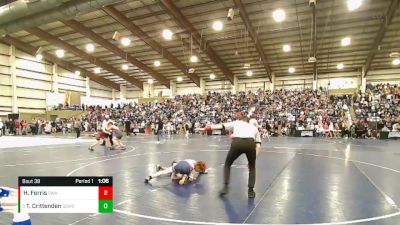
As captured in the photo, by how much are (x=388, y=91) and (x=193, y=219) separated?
99.0 feet

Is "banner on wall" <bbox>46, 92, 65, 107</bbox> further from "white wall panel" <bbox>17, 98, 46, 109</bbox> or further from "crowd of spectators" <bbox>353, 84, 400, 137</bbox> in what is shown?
"crowd of spectators" <bbox>353, 84, 400, 137</bbox>

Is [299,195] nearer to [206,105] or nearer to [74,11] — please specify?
[74,11]

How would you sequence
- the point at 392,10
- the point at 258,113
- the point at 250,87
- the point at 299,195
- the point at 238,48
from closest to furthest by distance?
the point at 299,195 < the point at 392,10 < the point at 258,113 < the point at 238,48 < the point at 250,87


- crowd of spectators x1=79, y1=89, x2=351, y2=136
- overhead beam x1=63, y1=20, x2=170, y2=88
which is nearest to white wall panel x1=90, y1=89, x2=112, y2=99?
crowd of spectators x1=79, y1=89, x2=351, y2=136

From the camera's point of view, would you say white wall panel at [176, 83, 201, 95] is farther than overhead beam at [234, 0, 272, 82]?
Yes

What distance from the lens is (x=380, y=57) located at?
109 feet

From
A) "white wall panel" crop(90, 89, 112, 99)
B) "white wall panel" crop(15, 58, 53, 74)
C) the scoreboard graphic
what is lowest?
the scoreboard graphic

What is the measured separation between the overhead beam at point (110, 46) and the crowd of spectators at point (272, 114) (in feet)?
15.7

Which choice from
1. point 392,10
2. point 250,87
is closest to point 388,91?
point 392,10

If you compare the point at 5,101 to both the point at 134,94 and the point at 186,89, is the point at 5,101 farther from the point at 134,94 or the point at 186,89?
the point at 186,89

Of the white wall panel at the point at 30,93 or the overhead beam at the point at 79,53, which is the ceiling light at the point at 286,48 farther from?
the white wall panel at the point at 30,93

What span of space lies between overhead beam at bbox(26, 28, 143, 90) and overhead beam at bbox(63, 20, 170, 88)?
4.51 m

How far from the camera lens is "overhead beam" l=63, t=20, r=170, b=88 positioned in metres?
27.9

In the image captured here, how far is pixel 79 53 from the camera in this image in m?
35.3
